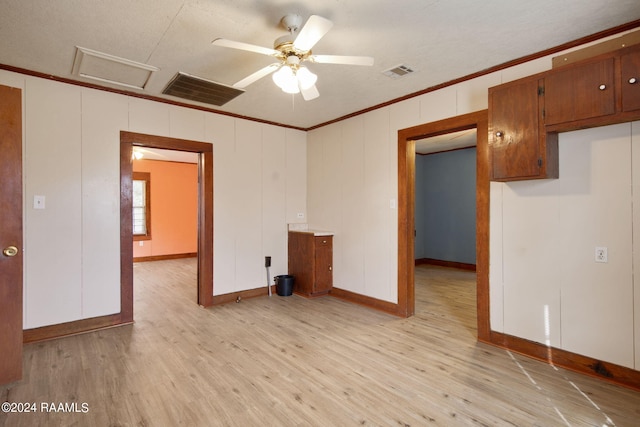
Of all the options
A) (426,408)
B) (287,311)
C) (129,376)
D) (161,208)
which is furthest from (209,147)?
(161,208)

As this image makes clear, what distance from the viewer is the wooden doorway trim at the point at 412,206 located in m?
3.21

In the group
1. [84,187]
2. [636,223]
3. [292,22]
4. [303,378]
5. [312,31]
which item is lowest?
[303,378]

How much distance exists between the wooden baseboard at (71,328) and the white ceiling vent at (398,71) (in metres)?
4.00

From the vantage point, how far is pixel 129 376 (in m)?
2.55

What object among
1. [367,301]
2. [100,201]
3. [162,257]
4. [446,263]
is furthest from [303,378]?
[162,257]

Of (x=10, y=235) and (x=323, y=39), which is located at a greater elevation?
(x=323, y=39)

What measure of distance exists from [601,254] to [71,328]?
5.02 m

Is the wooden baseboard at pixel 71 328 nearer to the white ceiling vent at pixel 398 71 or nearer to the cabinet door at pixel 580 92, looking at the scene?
the white ceiling vent at pixel 398 71

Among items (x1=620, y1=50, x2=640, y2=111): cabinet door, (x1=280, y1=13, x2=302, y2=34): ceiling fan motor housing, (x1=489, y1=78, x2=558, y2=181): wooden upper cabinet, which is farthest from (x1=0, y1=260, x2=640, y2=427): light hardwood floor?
(x1=280, y1=13, x2=302, y2=34): ceiling fan motor housing

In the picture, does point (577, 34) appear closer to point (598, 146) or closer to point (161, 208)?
point (598, 146)

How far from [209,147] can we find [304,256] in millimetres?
2085

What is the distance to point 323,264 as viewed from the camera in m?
4.84

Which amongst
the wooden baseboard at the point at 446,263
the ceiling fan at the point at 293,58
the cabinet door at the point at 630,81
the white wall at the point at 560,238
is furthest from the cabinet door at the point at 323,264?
the wooden baseboard at the point at 446,263

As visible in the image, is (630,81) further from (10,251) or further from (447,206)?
(447,206)
